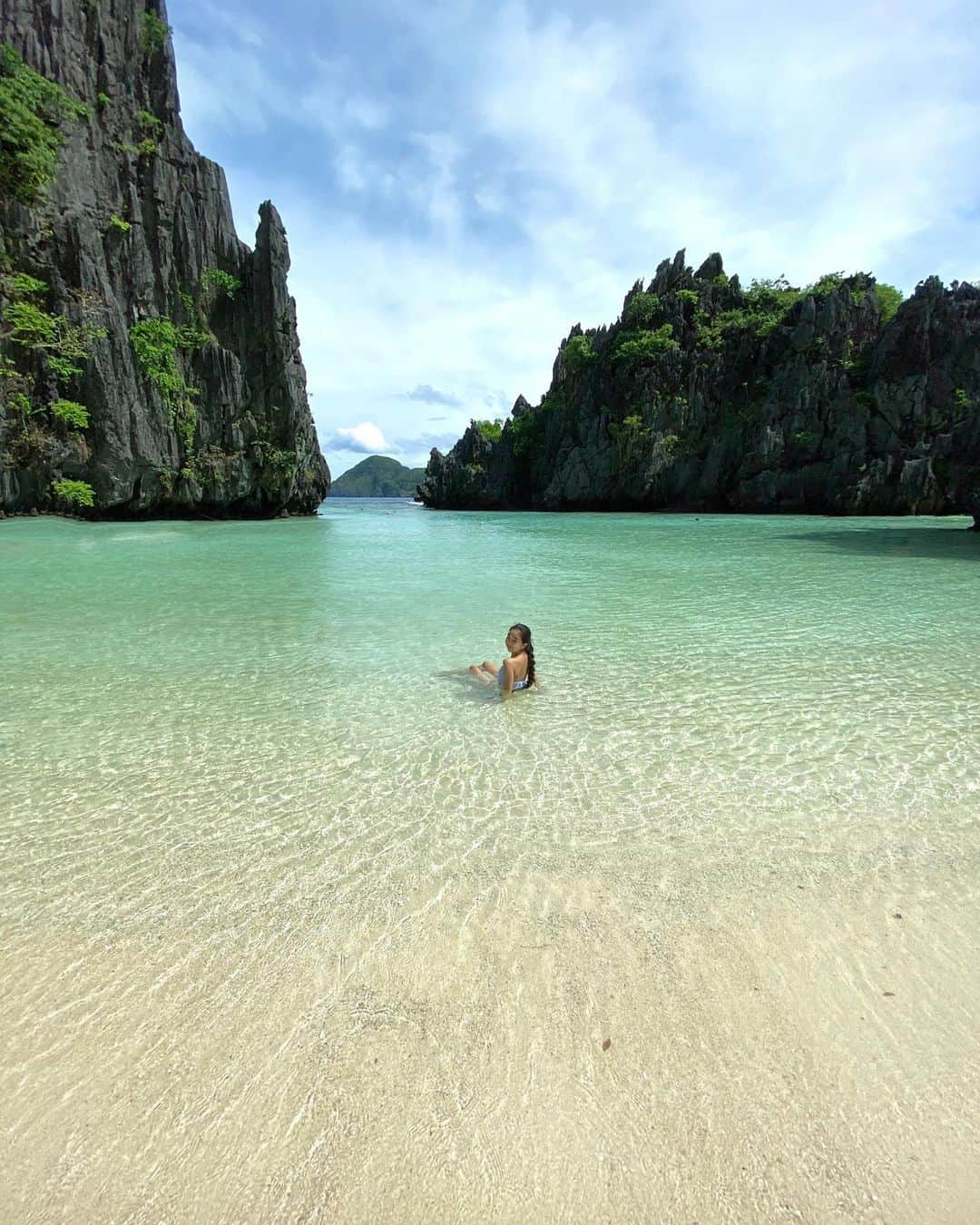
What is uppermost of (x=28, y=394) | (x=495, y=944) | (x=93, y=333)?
(x=93, y=333)

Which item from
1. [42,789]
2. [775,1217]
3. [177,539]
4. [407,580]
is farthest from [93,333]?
[775,1217]

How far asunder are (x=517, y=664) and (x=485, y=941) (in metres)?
3.05

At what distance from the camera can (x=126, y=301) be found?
3088 cm

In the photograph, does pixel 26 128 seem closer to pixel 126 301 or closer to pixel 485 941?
pixel 126 301

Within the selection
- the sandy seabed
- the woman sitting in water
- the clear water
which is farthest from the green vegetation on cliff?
the sandy seabed

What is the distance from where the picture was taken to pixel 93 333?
28109mm

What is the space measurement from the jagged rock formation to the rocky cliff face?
28030 mm

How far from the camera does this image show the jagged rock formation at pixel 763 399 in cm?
4184

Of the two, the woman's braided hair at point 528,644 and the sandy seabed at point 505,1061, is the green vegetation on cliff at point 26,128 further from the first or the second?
the sandy seabed at point 505,1061

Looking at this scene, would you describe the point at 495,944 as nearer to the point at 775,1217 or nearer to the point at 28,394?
the point at 775,1217

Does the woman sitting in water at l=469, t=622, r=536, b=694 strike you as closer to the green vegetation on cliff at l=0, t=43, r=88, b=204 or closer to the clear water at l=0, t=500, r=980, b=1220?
the clear water at l=0, t=500, r=980, b=1220

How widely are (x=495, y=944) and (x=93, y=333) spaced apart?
115ft

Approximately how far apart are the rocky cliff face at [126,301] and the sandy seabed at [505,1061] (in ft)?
106

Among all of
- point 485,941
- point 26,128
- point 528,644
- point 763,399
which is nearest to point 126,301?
point 26,128
